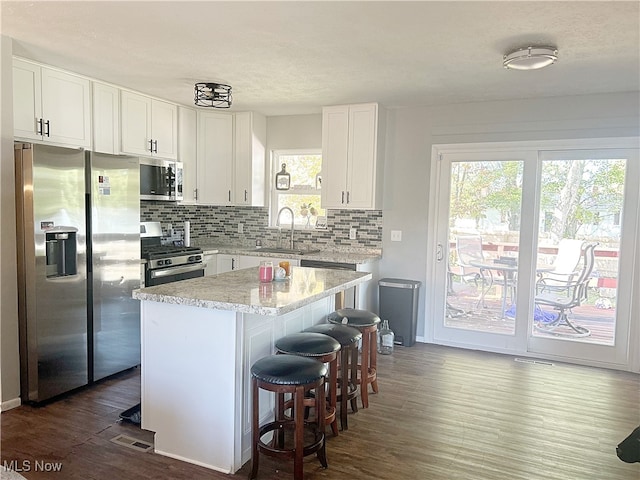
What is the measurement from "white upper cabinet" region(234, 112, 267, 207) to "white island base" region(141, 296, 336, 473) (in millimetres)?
2812

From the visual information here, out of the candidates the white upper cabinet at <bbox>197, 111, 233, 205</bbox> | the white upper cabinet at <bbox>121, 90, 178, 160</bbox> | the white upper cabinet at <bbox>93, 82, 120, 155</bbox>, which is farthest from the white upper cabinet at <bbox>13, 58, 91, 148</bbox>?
the white upper cabinet at <bbox>197, 111, 233, 205</bbox>

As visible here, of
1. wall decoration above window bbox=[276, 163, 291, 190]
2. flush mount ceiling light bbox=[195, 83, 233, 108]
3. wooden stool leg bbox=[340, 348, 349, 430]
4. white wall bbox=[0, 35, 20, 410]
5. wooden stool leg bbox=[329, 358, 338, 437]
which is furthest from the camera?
wall decoration above window bbox=[276, 163, 291, 190]

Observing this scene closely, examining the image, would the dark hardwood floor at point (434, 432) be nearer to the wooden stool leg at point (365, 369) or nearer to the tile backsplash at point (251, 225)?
the wooden stool leg at point (365, 369)

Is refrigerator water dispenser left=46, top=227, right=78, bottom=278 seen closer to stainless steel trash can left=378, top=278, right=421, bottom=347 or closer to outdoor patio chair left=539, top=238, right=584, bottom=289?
stainless steel trash can left=378, top=278, right=421, bottom=347

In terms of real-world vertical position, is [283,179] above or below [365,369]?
above

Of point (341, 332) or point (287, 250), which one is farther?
point (287, 250)

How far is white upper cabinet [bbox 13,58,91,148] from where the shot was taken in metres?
3.29

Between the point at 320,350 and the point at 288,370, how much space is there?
1.12 ft

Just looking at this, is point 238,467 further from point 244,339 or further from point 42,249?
point 42,249

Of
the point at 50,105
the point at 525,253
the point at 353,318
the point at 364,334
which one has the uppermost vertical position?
the point at 50,105

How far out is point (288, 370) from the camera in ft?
7.40

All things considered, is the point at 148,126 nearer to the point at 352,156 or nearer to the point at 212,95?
the point at 212,95

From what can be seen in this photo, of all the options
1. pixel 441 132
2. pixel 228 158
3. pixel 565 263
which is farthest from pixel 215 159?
pixel 565 263

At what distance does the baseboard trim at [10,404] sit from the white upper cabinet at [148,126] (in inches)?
88.3
